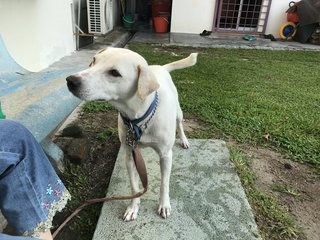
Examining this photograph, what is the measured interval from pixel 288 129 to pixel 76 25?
14.4ft

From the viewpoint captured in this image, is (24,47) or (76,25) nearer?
(24,47)

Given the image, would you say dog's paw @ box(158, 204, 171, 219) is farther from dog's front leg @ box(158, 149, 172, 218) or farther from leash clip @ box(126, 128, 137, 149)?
leash clip @ box(126, 128, 137, 149)

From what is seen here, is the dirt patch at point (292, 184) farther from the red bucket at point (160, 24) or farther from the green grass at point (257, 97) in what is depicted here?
the red bucket at point (160, 24)

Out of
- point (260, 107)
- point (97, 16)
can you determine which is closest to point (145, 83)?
point (260, 107)

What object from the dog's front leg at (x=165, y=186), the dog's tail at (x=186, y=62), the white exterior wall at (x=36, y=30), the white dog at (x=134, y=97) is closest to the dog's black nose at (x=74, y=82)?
the white dog at (x=134, y=97)

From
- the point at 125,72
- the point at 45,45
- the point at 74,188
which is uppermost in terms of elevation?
the point at 125,72

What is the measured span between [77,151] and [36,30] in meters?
2.52

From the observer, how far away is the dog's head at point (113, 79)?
151 centimetres

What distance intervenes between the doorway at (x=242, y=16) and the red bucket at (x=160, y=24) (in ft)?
5.05

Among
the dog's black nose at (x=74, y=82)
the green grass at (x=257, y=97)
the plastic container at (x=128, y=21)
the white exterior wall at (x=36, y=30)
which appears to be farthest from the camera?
the plastic container at (x=128, y=21)

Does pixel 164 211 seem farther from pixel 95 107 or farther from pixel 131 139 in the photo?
pixel 95 107

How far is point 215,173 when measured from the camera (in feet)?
8.00

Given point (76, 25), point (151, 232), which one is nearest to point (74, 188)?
point (151, 232)

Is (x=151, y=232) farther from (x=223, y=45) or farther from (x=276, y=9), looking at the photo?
(x=276, y=9)
